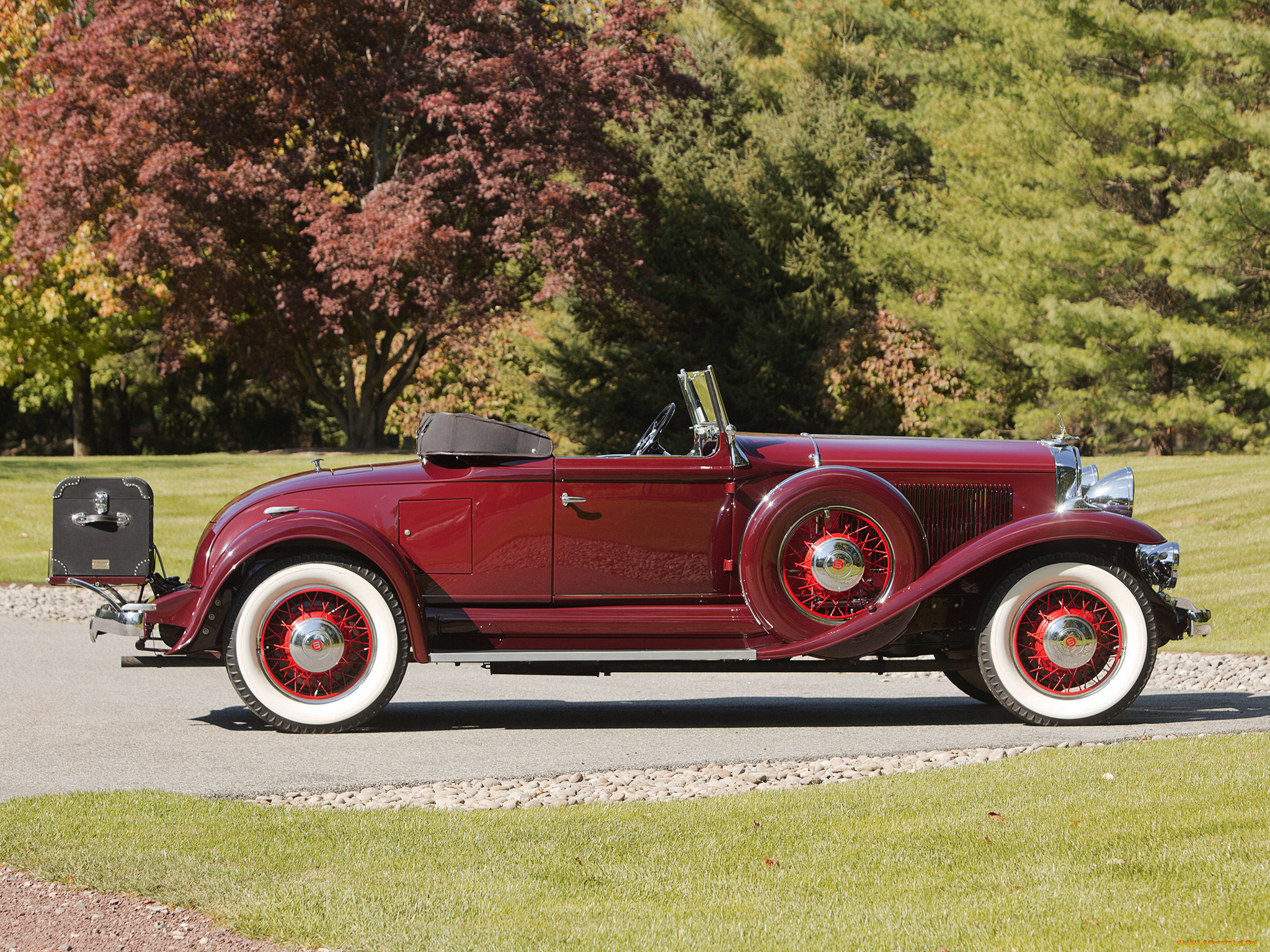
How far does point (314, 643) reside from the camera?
592 centimetres

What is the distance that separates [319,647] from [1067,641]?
3573 mm

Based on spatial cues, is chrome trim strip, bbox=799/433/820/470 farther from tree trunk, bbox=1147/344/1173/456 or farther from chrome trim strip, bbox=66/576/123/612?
tree trunk, bbox=1147/344/1173/456

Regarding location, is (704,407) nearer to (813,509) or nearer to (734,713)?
(813,509)

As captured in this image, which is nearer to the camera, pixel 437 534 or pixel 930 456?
pixel 437 534

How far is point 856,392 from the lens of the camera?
2397cm

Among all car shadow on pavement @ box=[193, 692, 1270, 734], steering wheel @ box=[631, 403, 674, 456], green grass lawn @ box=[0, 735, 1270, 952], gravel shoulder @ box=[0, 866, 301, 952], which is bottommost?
car shadow on pavement @ box=[193, 692, 1270, 734]

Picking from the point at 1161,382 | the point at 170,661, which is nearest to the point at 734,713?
the point at 170,661

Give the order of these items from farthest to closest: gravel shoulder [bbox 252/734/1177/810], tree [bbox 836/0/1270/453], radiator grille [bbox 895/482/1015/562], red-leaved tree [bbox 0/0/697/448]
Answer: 1. red-leaved tree [bbox 0/0/697/448]
2. tree [bbox 836/0/1270/453]
3. radiator grille [bbox 895/482/1015/562]
4. gravel shoulder [bbox 252/734/1177/810]

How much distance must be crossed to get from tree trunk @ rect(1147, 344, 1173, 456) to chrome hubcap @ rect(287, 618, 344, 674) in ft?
58.6

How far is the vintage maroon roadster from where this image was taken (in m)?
5.93

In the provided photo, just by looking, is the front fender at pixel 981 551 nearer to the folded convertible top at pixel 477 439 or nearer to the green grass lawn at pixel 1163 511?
the folded convertible top at pixel 477 439

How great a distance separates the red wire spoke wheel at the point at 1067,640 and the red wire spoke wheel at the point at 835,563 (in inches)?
29.6

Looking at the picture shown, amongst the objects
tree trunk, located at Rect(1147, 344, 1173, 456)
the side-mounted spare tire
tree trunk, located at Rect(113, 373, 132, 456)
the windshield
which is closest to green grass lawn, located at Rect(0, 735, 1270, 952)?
the side-mounted spare tire

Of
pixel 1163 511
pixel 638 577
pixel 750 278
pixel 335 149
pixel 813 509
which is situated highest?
pixel 335 149
